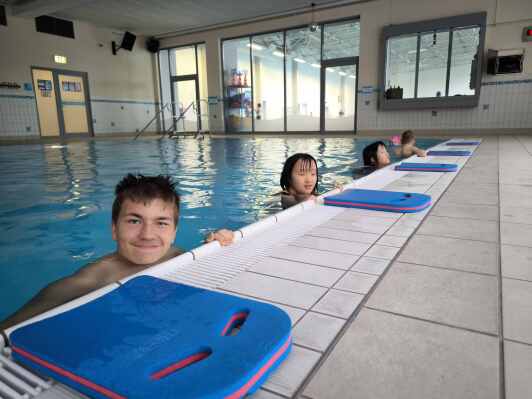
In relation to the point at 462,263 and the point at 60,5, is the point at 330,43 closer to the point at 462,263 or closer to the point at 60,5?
the point at 60,5

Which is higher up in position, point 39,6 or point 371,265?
point 39,6

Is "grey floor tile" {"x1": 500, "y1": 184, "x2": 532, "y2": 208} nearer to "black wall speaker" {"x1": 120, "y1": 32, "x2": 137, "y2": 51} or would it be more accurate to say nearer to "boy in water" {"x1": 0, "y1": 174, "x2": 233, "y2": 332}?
"boy in water" {"x1": 0, "y1": 174, "x2": 233, "y2": 332}

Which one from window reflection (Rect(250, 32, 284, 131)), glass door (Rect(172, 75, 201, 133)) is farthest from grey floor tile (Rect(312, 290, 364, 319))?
glass door (Rect(172, 75, 201, 133))

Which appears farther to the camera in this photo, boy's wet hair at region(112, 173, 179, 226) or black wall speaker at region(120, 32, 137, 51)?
black wall speaker at region(120, 32, 137, 51)

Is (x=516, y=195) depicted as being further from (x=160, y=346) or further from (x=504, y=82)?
(x=504, y=82)

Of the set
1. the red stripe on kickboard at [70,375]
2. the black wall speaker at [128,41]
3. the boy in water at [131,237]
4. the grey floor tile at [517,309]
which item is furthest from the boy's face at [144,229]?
the black wall speaker at [128,41]

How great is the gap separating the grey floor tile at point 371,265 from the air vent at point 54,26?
1455cm

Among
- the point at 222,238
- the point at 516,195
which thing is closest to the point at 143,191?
the point at 222,238

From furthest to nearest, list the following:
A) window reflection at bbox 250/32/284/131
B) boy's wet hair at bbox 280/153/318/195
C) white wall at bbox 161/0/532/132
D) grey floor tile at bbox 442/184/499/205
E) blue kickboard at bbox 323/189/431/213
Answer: window reflection at bbox 250/32/284/131, white wall at bbox 161/0/532/132, boy's wet hair at bbox 280/153/318/195, grey floor tile at bbox 442/184/499/205, blue kickboard at bbox 323/189/431/213

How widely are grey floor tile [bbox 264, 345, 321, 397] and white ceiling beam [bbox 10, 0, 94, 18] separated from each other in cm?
1187

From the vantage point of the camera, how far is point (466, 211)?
2.37 m

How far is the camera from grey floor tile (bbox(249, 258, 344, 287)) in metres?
1.41

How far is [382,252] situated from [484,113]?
1095 centimetres

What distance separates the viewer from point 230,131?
15531mm
